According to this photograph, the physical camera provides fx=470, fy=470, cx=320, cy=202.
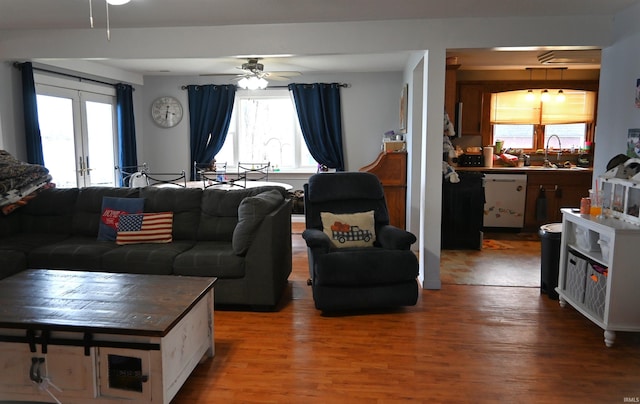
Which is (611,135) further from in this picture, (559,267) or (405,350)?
(405,350)

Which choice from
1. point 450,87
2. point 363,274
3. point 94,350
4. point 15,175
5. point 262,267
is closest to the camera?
point 94,350

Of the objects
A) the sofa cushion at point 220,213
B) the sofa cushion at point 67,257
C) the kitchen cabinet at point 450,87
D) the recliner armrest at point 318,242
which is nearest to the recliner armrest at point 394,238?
the recliner armrest at point 318,242

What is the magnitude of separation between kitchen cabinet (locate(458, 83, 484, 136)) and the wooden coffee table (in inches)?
211

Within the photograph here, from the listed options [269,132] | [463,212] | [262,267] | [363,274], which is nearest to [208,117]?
[269,132]

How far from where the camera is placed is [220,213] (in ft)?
13.3

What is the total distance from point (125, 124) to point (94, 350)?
524 centimetres

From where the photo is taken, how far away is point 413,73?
5.15 m

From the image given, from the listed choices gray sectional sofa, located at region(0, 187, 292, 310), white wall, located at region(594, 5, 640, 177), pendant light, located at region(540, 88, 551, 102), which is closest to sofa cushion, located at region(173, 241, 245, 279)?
gray sectional sofa, located at region(0, 187, 292, 310)

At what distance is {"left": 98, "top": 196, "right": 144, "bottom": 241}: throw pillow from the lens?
3.96m

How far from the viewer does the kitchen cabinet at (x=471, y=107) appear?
6.64m

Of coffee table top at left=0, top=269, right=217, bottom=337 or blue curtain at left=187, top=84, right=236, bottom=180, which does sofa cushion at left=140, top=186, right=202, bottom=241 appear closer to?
coffee table top at left=0, top=269, right=217, bottom=337

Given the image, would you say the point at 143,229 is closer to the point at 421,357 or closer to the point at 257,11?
the point at 257,11

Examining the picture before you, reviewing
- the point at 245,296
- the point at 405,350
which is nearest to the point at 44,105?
the point at 245,296

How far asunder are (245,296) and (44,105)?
11.8 ft
